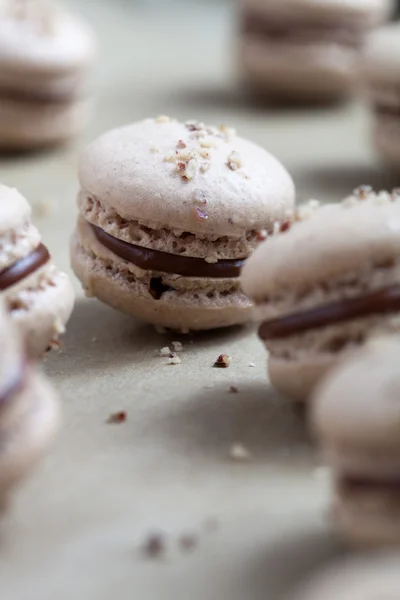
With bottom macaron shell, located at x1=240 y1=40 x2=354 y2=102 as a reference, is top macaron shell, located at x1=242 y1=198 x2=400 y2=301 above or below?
above

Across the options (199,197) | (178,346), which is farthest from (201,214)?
(178,346)

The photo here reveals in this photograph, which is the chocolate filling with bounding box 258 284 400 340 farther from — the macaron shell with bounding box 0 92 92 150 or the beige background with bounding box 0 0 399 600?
the macaron shell with bounding box 0 92 92 150

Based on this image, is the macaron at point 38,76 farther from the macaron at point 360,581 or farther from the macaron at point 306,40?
the macaron at point 360,581

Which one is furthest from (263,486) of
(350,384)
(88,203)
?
(88,203)

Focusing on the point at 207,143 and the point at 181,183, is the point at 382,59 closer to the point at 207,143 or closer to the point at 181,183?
the point at 207,143

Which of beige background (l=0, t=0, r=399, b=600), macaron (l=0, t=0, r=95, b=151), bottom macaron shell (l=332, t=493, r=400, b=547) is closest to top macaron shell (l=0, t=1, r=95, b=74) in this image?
macaron (l=0, t=0, r=95, b=151)

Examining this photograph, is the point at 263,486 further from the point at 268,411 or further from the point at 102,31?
the point at 102,31

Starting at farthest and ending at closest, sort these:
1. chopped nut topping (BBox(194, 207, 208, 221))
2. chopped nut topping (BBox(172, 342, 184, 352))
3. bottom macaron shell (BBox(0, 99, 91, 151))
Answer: bottom macaron shell (BBox(0, 99, 91, 151))
chopped nut topping (BBox(172, 342, 184, 352))
chopped nut topping (BBox(194, 207, 208, 221))

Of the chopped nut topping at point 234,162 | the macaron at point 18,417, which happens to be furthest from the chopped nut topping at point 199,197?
the macaron at point 18,417
